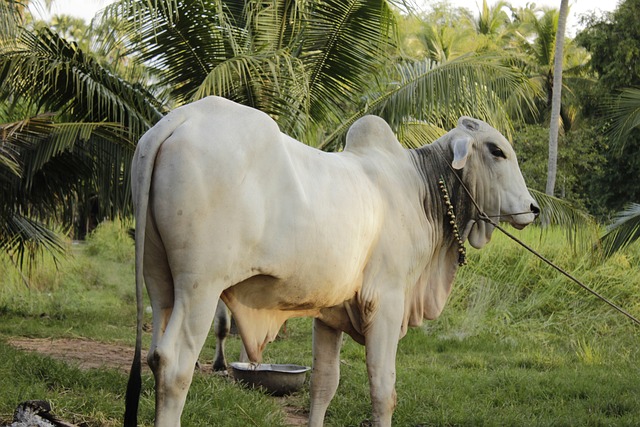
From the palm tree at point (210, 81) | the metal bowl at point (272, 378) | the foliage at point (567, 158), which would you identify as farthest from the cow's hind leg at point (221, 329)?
the foliage at point (567, 158)

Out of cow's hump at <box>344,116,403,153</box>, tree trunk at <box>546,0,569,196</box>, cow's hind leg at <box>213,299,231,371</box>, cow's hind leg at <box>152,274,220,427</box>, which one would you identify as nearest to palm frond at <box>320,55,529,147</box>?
cow's hind leg at <box>213,299,231,371</box>

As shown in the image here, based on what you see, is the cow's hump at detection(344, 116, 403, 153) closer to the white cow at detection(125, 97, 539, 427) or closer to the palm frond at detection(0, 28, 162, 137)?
the white cow at detection(125, 97, 539, 427)

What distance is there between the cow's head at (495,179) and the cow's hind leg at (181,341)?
1.96 meters

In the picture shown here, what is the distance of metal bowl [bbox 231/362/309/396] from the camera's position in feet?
20.7

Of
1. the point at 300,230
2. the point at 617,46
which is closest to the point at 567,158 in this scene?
the point at 617,46

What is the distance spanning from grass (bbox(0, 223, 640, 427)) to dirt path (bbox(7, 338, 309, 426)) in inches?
16.3

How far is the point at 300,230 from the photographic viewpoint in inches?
135

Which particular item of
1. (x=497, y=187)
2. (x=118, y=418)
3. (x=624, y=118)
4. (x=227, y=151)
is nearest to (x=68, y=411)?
(x=118, y=418)

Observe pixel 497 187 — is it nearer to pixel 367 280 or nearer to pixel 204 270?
pixel 367 280

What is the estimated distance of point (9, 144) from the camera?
253 inches

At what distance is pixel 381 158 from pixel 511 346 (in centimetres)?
588

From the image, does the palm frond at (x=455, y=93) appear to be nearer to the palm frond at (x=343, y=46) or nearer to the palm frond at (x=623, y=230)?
the palm frond at (x=343, y=46)

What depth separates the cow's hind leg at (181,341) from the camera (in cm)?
310

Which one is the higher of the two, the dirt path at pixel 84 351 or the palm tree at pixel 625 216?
the palm tree at pixel 625 216
